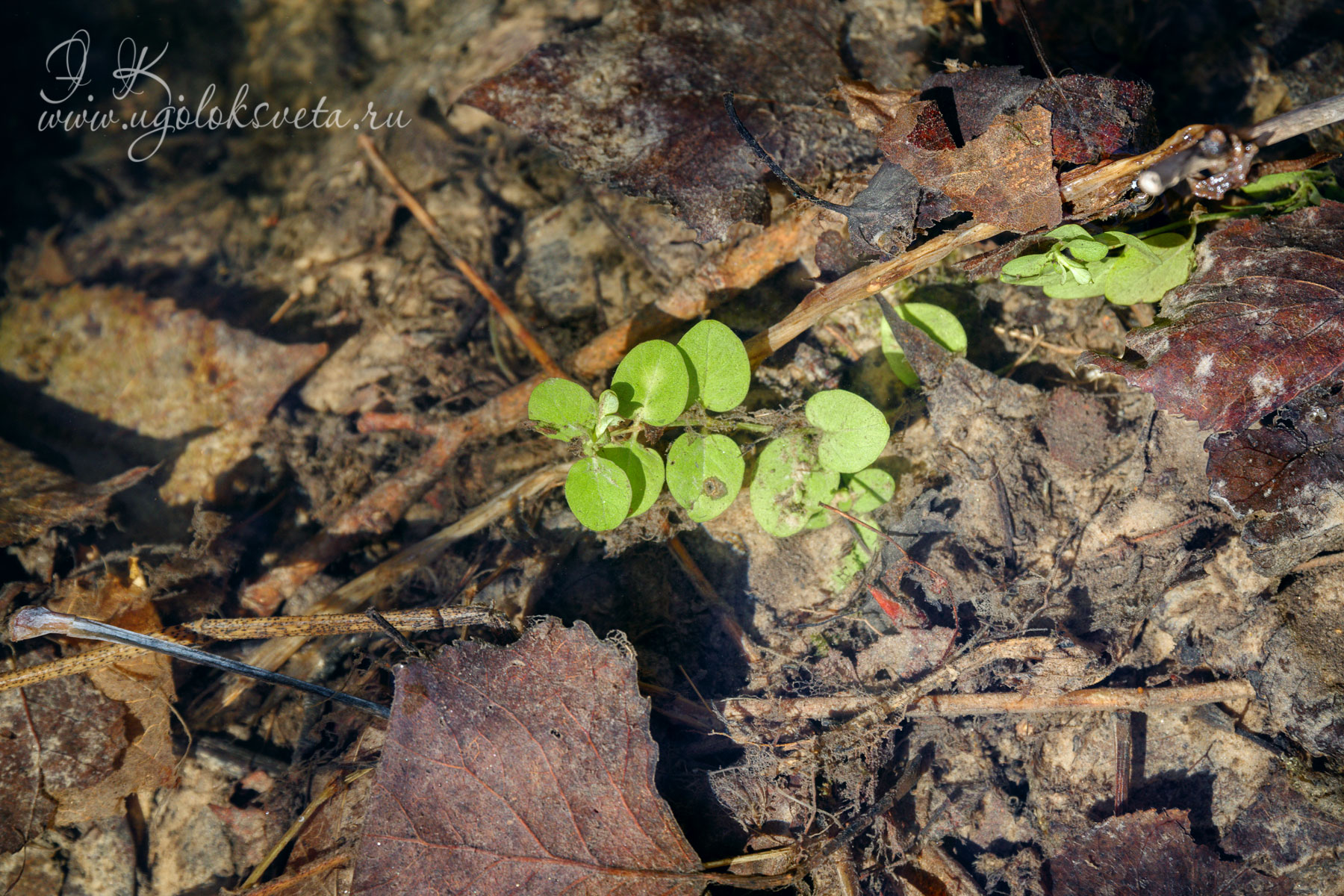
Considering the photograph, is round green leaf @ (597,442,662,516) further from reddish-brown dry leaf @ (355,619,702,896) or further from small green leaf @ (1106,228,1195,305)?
small green leaf @ (1106,228,1195,305)

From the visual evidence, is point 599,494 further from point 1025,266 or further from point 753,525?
point 1025,266

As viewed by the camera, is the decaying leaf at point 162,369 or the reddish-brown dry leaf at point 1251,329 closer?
the reddish-brown dry leaf at point 1251,329

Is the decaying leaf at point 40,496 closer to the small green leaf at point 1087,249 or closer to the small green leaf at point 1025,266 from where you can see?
the small green leaf at point 1025,266

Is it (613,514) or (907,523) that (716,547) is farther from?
(907,523)

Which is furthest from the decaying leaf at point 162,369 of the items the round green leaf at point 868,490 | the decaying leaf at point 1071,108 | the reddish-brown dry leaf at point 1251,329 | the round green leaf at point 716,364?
the reddish-brown dry leaf at point 1251,329

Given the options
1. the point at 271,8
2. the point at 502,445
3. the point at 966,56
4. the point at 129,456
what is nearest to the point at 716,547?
the point at 502,445
